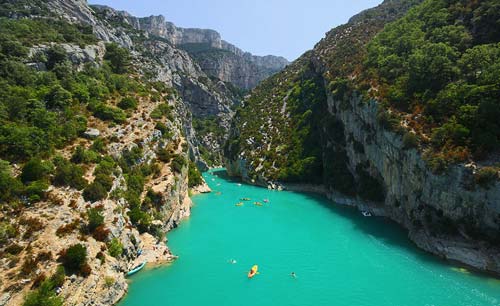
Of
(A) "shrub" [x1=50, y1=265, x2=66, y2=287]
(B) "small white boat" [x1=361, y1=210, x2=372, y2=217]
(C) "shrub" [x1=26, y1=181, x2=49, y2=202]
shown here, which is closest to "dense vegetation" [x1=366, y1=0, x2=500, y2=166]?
(B) "small white boat" [x1=361, y1=210, x2=372, y2=217]

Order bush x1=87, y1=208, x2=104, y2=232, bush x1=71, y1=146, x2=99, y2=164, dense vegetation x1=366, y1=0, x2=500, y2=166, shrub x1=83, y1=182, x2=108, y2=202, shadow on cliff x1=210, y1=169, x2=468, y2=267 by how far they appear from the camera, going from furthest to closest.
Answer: bush x1=71, y1=146, x2=99, y2=164 < shadow on cliff x1=210, y1=169, x2=468, y2=267 < dense vegetation x1=366, y1=0, x2=500, y2=166 < shrub x1=83, y1=182, x2=108, y2=202 < bush x1=87, y1=208, x2=104, y2=232

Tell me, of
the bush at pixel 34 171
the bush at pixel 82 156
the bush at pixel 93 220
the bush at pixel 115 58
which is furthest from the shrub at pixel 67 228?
the bush at pixel 115 58

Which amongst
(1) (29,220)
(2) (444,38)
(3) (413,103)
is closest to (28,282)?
(1) (29,220)

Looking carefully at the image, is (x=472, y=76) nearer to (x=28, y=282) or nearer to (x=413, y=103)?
(x=413, y=103)

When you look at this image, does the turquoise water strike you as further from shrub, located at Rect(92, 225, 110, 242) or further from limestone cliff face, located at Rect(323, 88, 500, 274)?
shrub, located at Rect(92, 225, 110, 242)

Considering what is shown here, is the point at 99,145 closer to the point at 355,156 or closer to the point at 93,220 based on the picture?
the point at 93,220

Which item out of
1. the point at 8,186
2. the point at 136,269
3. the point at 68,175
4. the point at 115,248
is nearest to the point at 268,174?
the point at 136,269

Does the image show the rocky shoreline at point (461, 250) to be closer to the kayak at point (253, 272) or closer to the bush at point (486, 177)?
the bush at point (486, 177)
